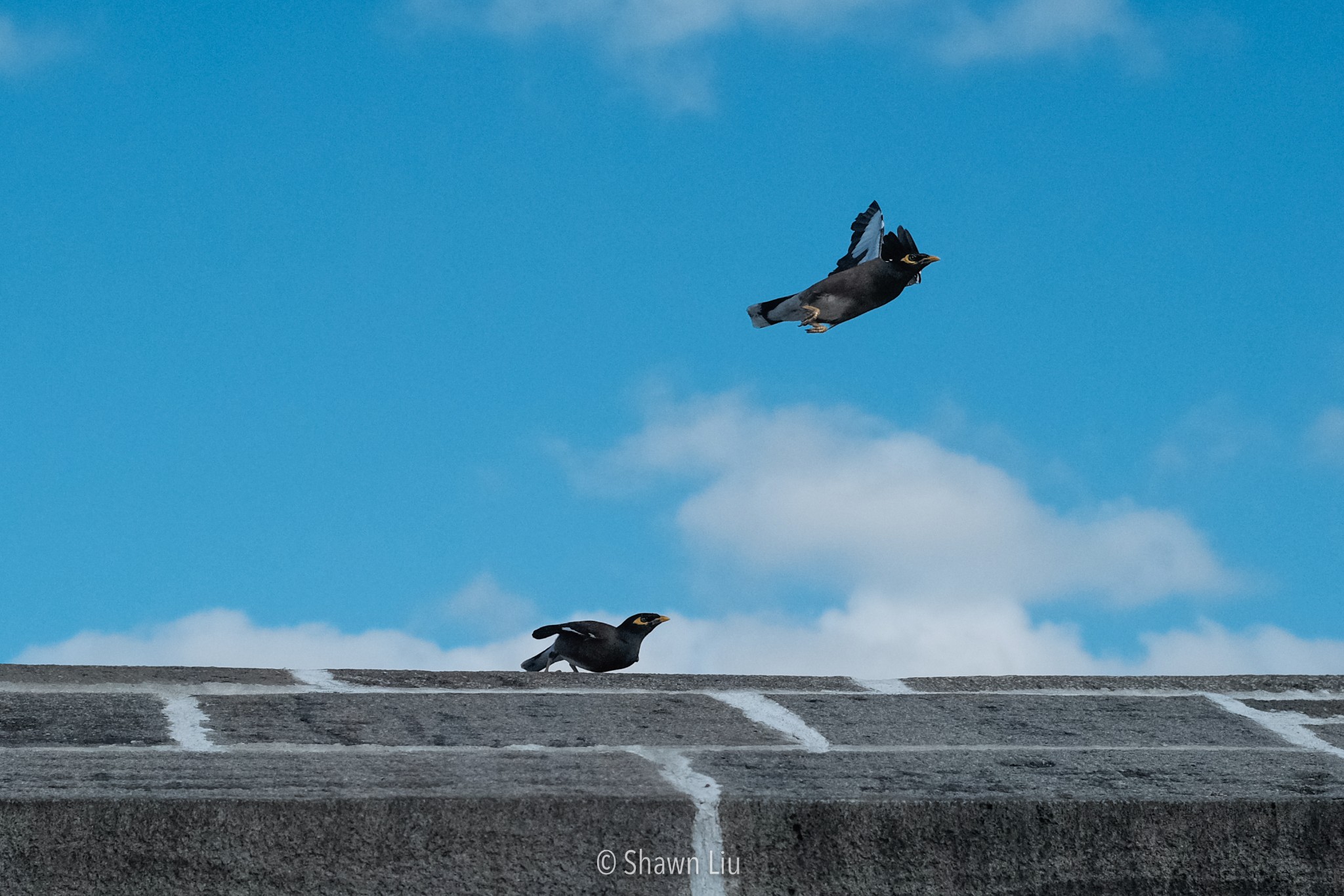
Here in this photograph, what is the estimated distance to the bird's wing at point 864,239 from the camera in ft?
22.5

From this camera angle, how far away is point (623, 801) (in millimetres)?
2352

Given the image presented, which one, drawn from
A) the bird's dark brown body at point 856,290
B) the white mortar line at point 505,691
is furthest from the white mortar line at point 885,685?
the bird's dark brown body at point 856,290

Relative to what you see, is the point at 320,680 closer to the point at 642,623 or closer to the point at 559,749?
the point at 559,749

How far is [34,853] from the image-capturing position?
217 cm

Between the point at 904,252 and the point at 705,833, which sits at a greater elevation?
the point at 904,252

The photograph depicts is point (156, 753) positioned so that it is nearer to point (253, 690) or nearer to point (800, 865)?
point (253, 690)

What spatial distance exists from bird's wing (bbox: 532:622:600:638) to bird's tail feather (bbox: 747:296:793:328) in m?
1.64

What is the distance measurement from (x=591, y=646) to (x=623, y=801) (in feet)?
13.0

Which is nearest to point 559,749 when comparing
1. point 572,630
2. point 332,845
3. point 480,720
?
point 480,720

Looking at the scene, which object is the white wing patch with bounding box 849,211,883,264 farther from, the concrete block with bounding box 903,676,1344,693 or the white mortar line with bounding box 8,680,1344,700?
the white mortar line with bounding box 8,680,1344,700

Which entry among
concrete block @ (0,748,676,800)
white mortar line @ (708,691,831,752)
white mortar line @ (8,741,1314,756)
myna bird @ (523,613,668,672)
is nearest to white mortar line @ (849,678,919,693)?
white mortar line @ (708,691,831,752)

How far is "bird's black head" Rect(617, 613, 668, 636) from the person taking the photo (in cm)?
666

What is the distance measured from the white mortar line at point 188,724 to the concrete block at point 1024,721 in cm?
127

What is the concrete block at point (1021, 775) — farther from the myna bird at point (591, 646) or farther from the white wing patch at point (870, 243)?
the white wing patch at point (870, 243)
